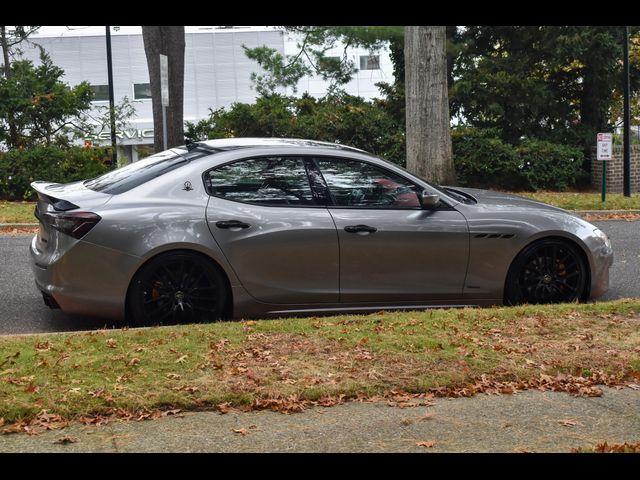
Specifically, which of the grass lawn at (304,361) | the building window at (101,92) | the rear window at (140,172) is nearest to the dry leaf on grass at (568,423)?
the grass lawn at (304,361)

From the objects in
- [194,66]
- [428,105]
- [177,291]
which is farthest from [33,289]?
[194,66]

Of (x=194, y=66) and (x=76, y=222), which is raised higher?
(x=194, y=66)

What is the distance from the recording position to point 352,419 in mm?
4652

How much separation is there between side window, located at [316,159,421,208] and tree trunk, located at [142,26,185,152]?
12.3m

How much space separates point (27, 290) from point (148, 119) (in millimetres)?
35307

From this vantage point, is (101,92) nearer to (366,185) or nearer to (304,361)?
(366,185)

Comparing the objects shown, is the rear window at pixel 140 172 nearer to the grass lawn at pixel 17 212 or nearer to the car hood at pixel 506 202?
the car hood at pixel 506 202

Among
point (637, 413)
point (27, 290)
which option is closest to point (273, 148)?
point (27, 290)

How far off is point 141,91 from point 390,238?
35.2 metres

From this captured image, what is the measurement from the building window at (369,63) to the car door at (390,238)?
23526 mm

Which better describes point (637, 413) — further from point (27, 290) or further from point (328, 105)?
point (328, 105)

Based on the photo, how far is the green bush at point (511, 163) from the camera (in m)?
21.0

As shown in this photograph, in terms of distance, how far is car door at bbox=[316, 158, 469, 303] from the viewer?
7.25 metres

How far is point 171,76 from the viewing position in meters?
20.2
